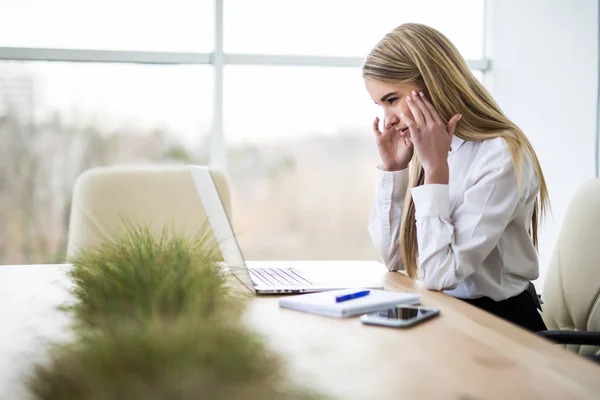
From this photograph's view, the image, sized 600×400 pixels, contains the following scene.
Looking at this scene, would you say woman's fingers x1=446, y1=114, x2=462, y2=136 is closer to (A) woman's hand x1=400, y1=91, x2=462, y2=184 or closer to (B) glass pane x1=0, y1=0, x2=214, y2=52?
(A) woman's hand x1=400, y1=91, x2=462, y2=184

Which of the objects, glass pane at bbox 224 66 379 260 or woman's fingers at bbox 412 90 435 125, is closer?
woman's fingers at bbox 412 90 435 125

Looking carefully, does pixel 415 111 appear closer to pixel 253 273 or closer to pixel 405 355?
pixel 253 273

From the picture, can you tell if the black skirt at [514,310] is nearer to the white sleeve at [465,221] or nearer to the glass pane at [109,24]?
the white sleeve at [465,221]

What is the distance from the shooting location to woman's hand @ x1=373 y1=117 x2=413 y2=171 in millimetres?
2145

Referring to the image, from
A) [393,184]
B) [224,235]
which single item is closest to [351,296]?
[224,235]

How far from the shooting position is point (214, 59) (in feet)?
13.2

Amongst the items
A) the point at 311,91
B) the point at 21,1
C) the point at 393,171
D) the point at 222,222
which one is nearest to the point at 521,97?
the point at 311,91

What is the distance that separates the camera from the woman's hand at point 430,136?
1752 millimetres

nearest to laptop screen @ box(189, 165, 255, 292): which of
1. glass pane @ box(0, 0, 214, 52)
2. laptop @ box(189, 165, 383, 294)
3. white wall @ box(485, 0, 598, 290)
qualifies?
laptop @ box(189, 165, 383, 294)

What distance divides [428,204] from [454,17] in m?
3.04

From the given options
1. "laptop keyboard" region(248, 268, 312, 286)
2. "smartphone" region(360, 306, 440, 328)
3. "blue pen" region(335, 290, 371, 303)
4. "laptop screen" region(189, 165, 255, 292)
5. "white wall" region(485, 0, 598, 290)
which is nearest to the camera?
"smartphone" region(360, 306, 440, 328)

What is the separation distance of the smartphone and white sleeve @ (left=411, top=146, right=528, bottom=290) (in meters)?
0.38

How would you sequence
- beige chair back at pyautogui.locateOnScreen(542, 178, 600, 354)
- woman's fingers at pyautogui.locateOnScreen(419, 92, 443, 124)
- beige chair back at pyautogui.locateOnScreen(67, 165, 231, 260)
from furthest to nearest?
1. beige chair back at pyautogui.locateOnScreen(67, 165, 231, 260)
2. woman's fingers at pyautogui.locateOnScreen(419, 92, 443, 124)
3. beige chair back at pyautogui.locateOnScreen(542, 178, 600, 354)

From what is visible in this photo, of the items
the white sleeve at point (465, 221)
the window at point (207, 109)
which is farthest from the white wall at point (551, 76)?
the white sleeve at point (465, 221)
